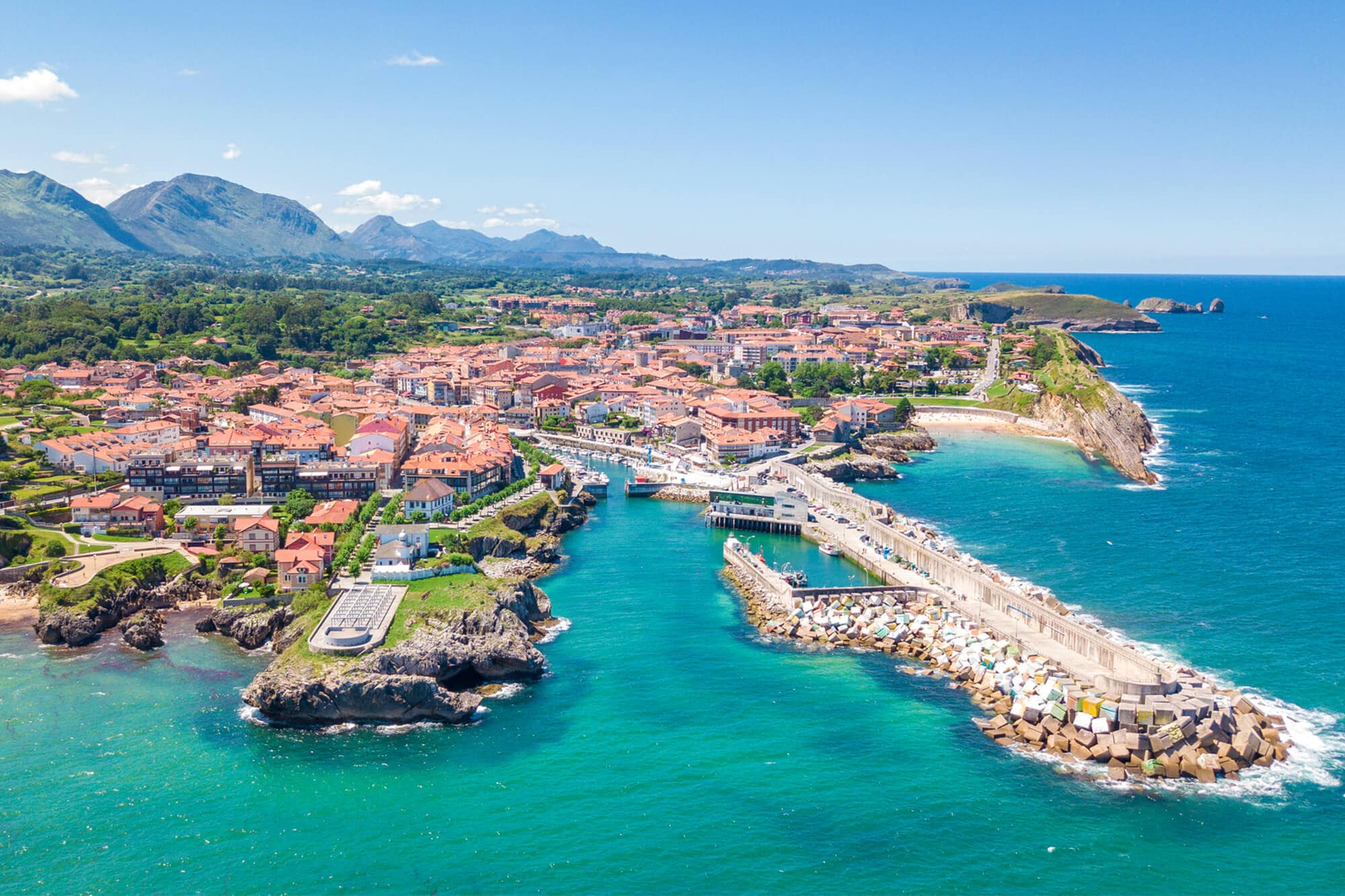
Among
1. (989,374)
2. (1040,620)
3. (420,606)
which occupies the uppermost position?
(989,374)

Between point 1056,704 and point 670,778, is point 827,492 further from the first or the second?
point 670,778

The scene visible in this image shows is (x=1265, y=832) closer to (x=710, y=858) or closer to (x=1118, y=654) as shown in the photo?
(x=1118, y=654)

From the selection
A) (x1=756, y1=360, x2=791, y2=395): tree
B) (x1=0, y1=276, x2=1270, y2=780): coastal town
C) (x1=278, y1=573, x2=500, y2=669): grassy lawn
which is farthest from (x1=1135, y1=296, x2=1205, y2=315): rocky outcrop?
(x1=278, y1=573, x2=500, y2=669): grassy lawn

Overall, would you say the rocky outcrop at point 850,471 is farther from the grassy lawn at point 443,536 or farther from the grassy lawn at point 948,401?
the grassy lawn at point 443,536

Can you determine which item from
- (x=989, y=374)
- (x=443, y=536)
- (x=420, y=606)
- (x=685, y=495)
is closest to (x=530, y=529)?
(x=443, y=536)

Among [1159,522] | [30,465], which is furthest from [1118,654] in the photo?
[30,465]

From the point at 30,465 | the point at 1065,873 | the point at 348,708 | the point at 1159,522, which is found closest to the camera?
the point at 1065,873

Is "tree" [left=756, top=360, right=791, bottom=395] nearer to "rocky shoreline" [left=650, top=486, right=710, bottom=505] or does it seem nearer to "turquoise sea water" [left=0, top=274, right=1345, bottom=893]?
"rocky shoreline" [left=650, top=486, right=710, bottom=505]
